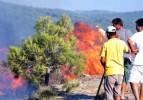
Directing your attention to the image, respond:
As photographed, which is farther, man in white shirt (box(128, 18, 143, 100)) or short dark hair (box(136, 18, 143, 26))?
short dark hair (box(136, 18, 143, 26))

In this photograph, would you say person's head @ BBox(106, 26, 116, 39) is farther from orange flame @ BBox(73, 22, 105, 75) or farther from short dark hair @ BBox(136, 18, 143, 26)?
orange flame @ BBox(73, 22, 105, 75)

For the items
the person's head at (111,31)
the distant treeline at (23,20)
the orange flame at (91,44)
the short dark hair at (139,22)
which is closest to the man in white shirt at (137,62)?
the short dark hair at (139,22)

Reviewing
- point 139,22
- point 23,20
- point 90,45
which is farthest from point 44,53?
point 23,20

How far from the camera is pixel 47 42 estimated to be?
88.2 ft

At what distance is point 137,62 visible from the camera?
435 inches

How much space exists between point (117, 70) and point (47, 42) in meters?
A: 15.8

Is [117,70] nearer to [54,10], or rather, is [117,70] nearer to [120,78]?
[120,78]

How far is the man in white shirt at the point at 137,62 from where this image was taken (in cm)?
1100

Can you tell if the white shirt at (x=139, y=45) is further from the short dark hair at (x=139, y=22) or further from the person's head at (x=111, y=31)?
the person's head at (x=111, y=31)

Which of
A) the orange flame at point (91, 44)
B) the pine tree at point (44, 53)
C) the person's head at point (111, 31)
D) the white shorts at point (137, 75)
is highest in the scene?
the person's head at point (111, 31)

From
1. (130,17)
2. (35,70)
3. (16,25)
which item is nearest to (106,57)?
(35,70)

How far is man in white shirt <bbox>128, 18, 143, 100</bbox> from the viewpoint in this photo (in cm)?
1100

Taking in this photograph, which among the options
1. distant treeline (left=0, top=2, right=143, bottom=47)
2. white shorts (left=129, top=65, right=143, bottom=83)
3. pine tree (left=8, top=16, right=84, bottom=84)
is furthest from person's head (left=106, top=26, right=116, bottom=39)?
distant treeline (left=0, top=2, right=143, bottom=47)

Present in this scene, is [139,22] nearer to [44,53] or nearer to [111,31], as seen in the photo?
[111,31]
